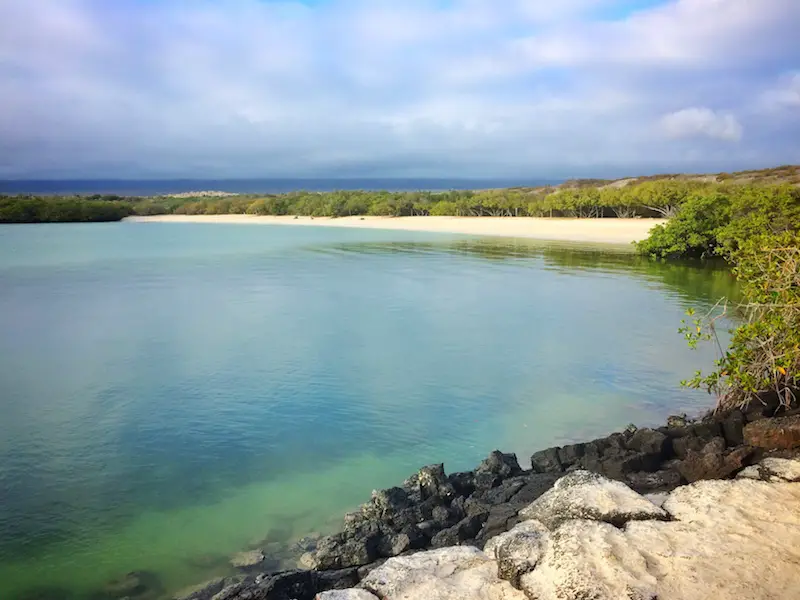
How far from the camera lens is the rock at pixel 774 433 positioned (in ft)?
17.1

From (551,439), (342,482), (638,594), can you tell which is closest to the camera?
(638,594)

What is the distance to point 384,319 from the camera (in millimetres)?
14219

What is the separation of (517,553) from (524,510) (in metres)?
0.86

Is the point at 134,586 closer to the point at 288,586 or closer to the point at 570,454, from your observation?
the point at 288,586

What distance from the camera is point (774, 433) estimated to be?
5301 mm

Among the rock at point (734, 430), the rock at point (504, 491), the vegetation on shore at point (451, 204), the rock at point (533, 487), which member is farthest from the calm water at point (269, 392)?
the vegetation on shore at point (451, 204)

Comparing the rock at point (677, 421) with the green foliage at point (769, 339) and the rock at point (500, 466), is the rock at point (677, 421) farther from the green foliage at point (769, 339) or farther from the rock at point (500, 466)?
the rock at point (500, 466)

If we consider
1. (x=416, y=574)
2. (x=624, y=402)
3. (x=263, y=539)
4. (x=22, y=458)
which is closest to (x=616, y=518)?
(x=416, y=574)

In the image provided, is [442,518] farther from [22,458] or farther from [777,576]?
[22,458]

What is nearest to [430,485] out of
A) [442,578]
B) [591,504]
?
[591,504]

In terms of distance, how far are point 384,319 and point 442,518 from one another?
9176 millimetres

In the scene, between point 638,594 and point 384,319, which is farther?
point 384,319

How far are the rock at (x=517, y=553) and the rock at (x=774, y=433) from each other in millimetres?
2437

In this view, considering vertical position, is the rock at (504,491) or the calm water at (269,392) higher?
the rock at (504,491)
